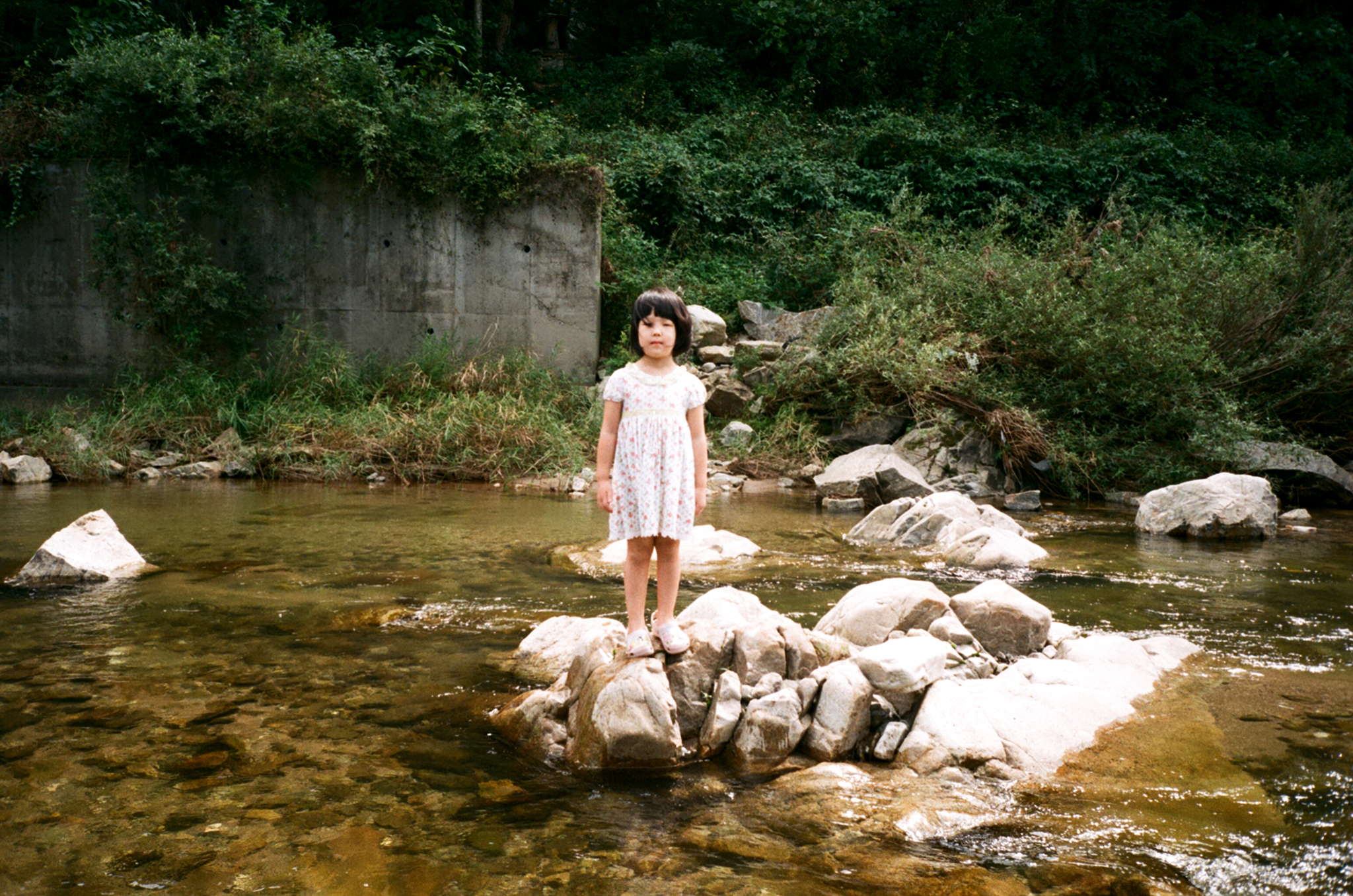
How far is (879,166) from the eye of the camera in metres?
17.3

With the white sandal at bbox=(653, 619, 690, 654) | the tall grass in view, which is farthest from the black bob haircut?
the tall grass

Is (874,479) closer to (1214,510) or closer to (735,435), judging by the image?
(735,435)

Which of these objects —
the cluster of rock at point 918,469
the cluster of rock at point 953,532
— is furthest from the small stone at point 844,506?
the cluster of rock at point 953,532

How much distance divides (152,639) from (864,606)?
3.25 meters

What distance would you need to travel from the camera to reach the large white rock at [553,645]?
4.02m

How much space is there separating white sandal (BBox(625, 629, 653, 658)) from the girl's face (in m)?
1.05

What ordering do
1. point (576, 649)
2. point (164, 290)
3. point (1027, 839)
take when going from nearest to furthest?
point (1027, 839)
point (576, 649)
point (164, 290)

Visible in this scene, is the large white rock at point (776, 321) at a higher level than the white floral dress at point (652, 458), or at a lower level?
higher

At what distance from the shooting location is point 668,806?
9.27 ft

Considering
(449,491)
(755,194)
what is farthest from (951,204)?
(449,491)

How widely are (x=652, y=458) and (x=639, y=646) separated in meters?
0.70

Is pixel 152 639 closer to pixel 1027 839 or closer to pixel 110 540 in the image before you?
pixel 110 540

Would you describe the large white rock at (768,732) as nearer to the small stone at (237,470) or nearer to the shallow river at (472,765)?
the shallow river at (472,765)

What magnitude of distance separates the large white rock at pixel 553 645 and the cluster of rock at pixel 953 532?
3.17m
